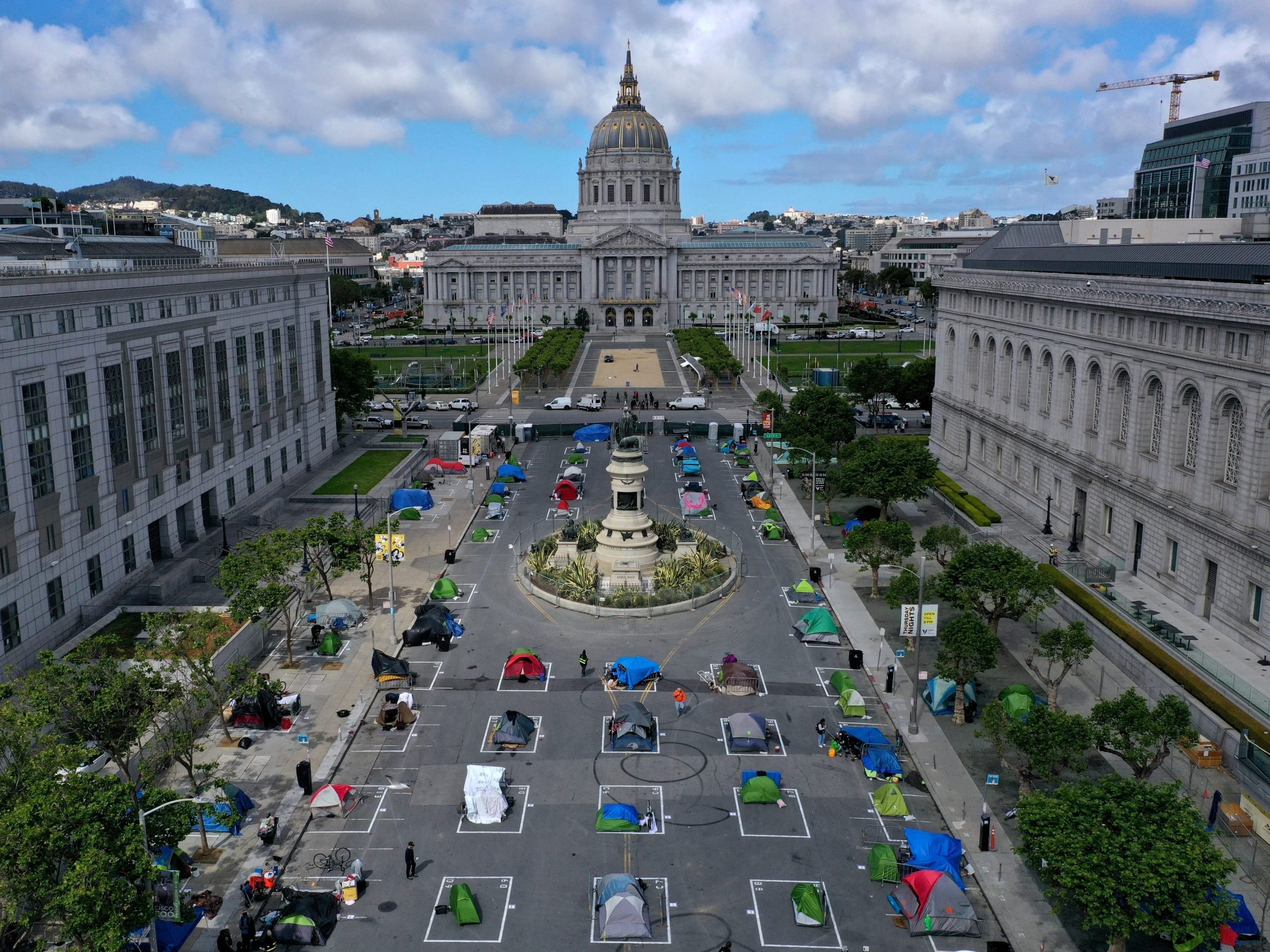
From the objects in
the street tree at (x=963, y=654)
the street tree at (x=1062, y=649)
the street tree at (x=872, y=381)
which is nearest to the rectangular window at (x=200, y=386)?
the street tree at (x=963, y=654)

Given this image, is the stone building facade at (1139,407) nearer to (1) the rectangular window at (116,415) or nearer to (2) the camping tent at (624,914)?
(2) the camping tent at (624,914)

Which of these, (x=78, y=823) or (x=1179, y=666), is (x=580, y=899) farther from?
(x=1179, y=666)

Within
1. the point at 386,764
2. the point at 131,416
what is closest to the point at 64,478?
the point at 131,416

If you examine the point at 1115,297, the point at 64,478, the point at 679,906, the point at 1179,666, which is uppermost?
the point at 1115,297

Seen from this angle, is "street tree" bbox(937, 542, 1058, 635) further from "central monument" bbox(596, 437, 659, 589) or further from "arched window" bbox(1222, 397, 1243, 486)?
"central monument" bbox(596, 437, 659, 589)

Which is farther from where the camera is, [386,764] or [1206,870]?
[386,764]

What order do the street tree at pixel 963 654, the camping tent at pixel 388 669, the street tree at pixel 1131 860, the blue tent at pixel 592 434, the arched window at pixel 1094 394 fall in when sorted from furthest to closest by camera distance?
the blue tent at pixel 592 434
the arched window at pixel 1094 394
the camping tent at pixel 388 669
the street tree at pixel 963 654
the street tree at pixel 1131 860

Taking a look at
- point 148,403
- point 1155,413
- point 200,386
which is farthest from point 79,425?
point 1155,413

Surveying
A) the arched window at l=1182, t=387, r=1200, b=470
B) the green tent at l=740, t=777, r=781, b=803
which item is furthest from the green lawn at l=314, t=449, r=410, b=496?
the arched window at l=1182, t=387, r=1200, b=470
